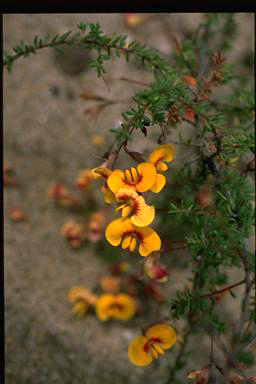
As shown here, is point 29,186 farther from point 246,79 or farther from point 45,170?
point 246,79

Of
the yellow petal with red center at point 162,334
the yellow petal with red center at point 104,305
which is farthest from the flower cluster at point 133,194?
the yellow petal with red center at point 104,305

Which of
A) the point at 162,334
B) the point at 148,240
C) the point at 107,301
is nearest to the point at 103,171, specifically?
the point at 148,240

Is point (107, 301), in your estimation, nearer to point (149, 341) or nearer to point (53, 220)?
point (53, 220)

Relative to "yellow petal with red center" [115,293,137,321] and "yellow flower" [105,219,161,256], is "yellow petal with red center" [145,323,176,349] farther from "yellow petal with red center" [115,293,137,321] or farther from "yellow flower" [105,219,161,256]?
"yellow petal with red center" [115,293,137,321]

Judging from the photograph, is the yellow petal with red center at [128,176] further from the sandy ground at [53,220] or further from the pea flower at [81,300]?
the pea flower at [81,300]

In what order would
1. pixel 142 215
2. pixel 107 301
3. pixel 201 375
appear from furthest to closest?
pixel 107 301, pixel 201 375, pixel 142 215

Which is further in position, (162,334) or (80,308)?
(80,308)
